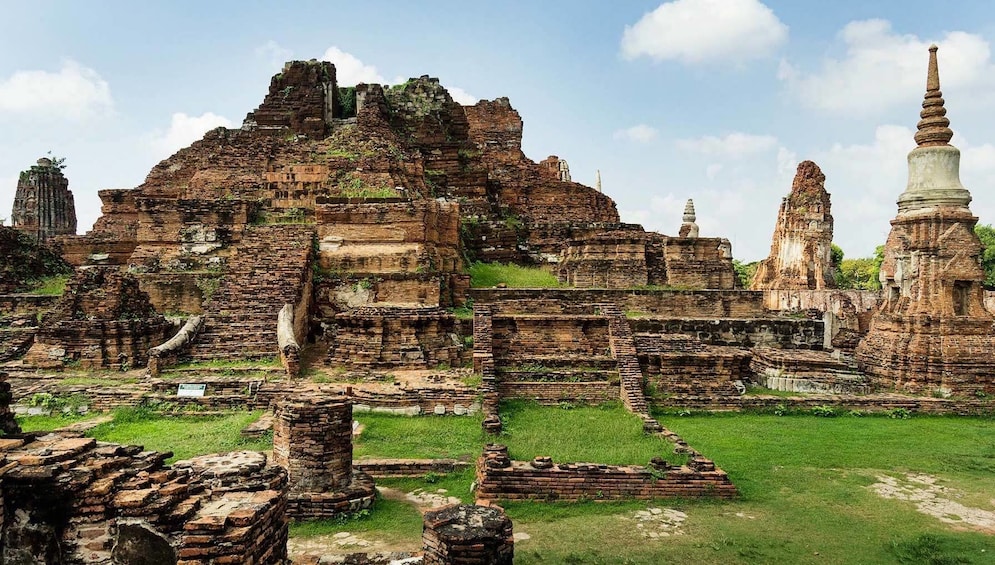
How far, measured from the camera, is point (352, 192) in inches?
726

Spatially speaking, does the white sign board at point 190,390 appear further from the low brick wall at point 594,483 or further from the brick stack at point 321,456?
the low brick wall at point 594,483

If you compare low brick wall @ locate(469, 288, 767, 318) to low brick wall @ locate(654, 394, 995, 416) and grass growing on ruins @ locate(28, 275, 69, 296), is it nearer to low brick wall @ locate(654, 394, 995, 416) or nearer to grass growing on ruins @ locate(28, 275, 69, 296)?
low brick wall @ locate(654, 394, 995, 416)

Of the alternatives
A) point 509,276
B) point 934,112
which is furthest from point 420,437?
point 934,112

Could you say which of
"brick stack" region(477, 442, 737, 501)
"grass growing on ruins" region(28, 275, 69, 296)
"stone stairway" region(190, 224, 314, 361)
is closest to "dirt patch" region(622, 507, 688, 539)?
"brick stack" region(477, 442, 737, 501)

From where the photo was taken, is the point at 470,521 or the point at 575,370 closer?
the point at 470,521

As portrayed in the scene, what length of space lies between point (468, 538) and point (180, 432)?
259 inches

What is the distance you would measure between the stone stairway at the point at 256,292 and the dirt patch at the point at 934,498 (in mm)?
10601

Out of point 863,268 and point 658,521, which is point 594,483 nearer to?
point 658,521

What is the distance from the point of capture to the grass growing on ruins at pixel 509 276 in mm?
18469

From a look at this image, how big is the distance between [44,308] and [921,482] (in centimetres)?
1884

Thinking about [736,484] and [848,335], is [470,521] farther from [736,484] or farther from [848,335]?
[848,335]

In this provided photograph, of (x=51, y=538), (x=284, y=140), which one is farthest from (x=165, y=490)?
(x=284, y=140)

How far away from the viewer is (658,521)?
7254 millimetres

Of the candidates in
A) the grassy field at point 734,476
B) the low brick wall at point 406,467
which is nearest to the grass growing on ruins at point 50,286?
the grassy field at point 734,476
